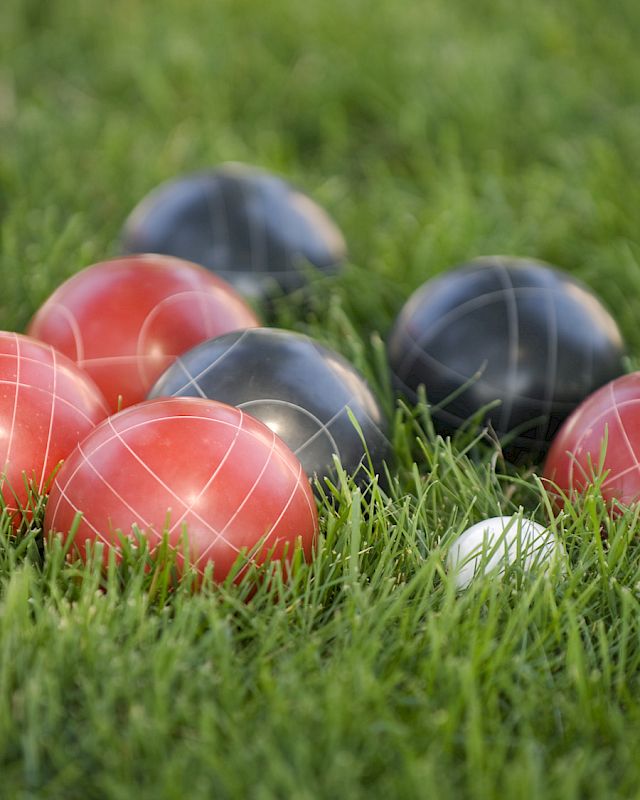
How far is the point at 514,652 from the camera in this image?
2.52 meters

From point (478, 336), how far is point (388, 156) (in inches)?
97.9

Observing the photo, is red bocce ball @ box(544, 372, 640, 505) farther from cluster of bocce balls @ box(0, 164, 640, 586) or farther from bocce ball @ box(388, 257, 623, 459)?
bocce ball @ box(388, 257, 623, 459)

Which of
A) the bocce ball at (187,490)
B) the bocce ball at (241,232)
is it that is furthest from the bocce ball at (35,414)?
the bocce ball at (241,232)

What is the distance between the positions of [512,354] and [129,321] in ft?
3.95

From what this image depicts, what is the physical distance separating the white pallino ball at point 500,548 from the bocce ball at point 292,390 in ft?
1.34

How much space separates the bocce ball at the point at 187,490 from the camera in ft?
8.54

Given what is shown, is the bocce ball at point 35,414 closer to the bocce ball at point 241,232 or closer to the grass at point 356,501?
the grass at point 356,501

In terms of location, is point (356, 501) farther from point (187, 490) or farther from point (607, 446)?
point (607, 446)

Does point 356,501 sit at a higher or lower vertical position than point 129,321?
lower

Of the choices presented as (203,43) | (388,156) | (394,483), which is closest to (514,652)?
(394,483)

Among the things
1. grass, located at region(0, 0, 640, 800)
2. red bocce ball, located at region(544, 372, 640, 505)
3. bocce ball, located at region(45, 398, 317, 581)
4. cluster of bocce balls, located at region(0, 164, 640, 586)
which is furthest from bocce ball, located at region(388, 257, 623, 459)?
bocce ball, located at region(45, 398, 317, 581)

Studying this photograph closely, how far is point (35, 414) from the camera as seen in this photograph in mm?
2938

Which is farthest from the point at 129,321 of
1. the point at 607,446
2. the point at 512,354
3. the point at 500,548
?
the point at 607,446

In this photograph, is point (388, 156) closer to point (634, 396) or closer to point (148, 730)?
point (634, 396)
